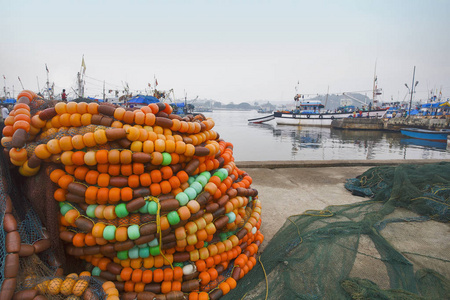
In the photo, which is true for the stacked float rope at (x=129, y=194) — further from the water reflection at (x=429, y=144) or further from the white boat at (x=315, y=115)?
the white boat at (x=315, y=115)

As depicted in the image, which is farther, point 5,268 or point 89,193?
point 89,193

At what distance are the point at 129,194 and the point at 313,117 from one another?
1832 inches

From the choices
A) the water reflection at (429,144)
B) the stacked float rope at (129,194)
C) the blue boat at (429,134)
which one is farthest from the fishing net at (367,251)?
the blue boat at (429,134)

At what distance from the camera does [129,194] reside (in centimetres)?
198

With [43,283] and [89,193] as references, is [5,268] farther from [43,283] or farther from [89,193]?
[89,193]

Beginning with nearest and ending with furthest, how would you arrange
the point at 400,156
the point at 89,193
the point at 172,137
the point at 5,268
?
the point at 5,268 < the point at 89,193 < the point at 172,137 < the point at 400,156

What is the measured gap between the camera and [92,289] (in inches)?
72.3

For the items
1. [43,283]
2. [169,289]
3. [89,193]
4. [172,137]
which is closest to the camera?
[43,283]

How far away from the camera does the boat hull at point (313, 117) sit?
42791mm

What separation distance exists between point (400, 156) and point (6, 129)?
71.8 feet

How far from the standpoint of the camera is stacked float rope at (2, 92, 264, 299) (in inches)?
77.2

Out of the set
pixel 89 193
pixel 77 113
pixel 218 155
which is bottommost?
pixel 89 193

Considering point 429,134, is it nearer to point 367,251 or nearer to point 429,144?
point 429,144

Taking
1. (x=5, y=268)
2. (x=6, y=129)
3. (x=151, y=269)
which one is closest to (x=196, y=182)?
(x=151, y=269)
